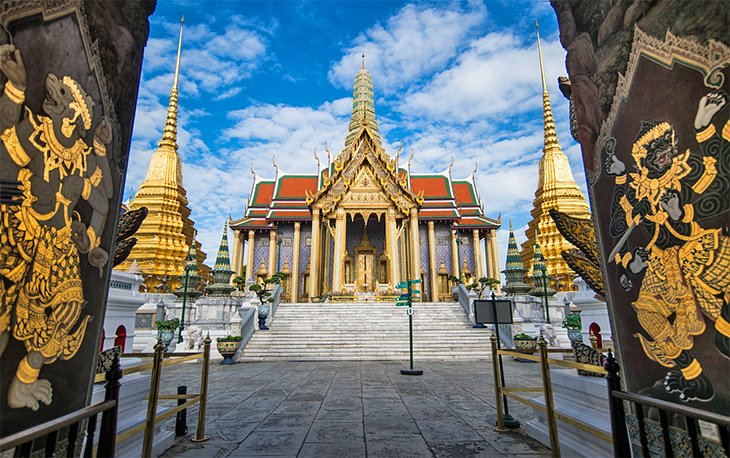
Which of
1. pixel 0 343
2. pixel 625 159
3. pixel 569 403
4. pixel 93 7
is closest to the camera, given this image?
pixel 0 343

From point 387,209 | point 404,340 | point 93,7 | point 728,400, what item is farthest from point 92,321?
point 387,209

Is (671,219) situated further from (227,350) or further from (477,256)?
(477,256)

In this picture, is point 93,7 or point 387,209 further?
point 387,209

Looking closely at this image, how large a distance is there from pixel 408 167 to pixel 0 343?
26.1 m

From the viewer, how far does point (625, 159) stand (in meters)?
2.52

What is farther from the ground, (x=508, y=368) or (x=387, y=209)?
(x=387, y=209)

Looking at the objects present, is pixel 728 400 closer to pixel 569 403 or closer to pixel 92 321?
pixel 569 403

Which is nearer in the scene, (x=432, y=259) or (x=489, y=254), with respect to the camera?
(x=432, y=259)

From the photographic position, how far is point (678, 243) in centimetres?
214

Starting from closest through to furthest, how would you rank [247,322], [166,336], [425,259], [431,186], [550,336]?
[166,336], [550,336], [247,322], [425,259], [431,186]

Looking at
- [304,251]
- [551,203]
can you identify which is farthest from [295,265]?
[551,203]

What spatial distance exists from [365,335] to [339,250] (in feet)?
24.6

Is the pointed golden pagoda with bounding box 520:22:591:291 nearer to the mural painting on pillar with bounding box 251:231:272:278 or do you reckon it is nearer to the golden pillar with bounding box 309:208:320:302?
the golden pillar with bounding box 309:208:320:302

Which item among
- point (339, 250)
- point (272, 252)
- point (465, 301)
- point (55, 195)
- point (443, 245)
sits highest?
point (443, 245)
